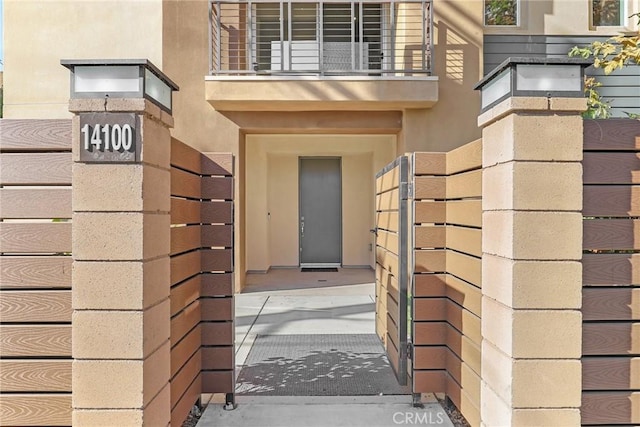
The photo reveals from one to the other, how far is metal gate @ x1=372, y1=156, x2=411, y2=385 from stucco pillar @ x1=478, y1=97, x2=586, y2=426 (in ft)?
3.98

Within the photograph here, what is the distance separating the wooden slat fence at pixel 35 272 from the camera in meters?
2.30

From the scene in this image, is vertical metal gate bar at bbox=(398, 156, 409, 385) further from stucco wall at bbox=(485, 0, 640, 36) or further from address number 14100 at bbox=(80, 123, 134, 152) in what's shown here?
stucco wall at bbox=(485, 0, 640, 36)

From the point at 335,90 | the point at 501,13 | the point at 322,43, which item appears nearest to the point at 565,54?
the point at 501,13

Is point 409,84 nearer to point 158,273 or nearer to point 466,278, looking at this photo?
point 466,278

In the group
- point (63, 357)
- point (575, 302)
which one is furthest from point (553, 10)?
point (63, 357)

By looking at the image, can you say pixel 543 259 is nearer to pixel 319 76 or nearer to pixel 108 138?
pixel 108 138

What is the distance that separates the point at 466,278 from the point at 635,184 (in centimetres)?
99

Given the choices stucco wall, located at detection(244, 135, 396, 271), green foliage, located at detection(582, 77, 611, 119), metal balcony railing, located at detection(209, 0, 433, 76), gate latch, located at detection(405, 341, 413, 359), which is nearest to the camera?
gate latch, located at detection(405, 341, 413, 359)

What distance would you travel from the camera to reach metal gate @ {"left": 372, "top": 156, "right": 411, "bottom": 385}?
3355 millimetres

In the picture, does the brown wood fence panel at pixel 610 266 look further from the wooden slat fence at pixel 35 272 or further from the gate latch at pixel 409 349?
the wooden slat fence at pixel 35 272

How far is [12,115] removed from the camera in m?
7.48

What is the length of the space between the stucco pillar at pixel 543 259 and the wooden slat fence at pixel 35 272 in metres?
2.11

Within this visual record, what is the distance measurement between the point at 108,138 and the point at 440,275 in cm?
223

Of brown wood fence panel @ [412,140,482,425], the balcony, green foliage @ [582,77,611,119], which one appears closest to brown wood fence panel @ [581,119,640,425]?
brown wood fence panel @ [412,140,482,425]
